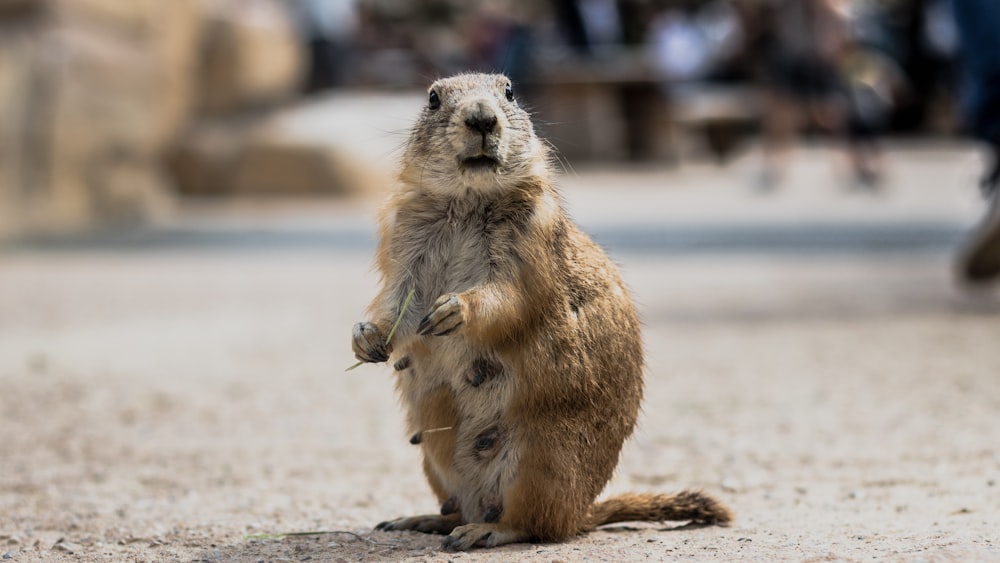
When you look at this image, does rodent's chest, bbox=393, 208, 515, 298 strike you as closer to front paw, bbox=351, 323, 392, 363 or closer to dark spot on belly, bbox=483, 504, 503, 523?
front paw, bbox=351, 323, 392, 363

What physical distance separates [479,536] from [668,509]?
26.2 inches

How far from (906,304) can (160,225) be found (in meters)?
8.91

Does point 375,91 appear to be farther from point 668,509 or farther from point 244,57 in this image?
point 668,509

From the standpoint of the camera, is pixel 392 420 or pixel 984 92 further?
pixel 984 92

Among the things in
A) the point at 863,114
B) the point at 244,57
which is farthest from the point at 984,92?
the point at 244,57

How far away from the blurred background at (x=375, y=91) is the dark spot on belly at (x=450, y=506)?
1.23 m

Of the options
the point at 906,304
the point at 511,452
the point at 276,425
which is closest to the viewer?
the point at 511,452

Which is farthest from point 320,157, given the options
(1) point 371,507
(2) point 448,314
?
(2) point 448,314

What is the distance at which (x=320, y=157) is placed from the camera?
17109 mm

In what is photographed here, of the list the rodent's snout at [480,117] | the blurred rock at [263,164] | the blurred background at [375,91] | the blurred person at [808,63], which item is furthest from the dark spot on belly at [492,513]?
the blurred rock at [263,164]

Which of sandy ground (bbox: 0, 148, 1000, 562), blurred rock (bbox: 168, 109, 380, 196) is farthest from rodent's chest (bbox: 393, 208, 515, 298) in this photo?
blurred rock (bbox: 168, 109, 380, 196)

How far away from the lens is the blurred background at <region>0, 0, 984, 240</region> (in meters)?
13.9

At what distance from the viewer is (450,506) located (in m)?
3.76

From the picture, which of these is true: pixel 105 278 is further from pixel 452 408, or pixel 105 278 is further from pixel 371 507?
pixel 452 408
